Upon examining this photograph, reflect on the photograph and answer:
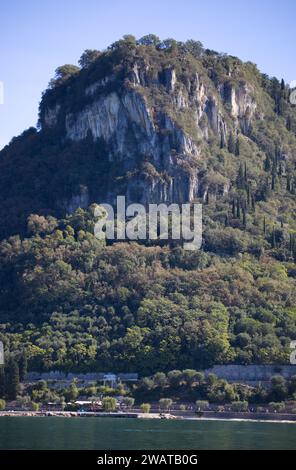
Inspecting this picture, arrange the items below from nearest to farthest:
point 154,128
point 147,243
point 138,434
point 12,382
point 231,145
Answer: point 138,434 → point 12,382 → point 147,243 → point 154,128 → point 231,145

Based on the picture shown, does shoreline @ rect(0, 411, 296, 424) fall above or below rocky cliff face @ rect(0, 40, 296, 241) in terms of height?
below

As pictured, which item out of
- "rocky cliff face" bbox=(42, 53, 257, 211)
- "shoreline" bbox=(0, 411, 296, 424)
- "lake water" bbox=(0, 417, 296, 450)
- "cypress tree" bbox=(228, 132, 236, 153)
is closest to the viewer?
"lake water" bbox=(0, 417, 296, 450)

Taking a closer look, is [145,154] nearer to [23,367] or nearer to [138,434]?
[23,367]

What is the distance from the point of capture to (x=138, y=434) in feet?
349

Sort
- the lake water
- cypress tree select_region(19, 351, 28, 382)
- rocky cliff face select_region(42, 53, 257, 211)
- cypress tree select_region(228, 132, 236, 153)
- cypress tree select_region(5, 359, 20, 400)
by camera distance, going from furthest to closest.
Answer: cypress tree select_region(228, 132, 236, 153) < rocky cliff face select_region(42, 53, 257, 211) < cypress tree select_region(19, 351, 28, 382) < cypress tree select_region(5, 359, 20, 400) < the lake water

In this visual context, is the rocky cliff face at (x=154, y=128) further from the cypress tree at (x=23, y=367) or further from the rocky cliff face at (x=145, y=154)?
the cypress tree at (x=23, y=367)

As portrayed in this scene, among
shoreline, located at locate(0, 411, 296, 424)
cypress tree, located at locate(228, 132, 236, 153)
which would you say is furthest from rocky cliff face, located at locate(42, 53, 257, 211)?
shoreline, located at locate(0, 411, 296, 424)

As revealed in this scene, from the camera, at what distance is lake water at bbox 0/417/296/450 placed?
94500mm

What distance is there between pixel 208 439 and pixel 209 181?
88672mm

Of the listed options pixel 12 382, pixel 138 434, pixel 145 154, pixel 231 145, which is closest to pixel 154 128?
pixel 145 154

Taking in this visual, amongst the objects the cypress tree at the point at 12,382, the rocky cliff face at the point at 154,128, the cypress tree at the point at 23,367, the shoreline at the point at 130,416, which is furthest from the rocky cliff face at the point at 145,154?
the shoreline at the point at 130,416

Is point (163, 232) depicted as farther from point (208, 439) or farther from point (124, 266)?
point (208, 439)

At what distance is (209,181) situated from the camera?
187 meters

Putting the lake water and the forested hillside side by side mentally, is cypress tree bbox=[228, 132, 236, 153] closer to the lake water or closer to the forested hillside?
the forested hillside
